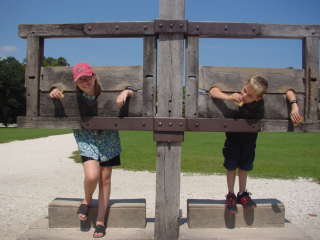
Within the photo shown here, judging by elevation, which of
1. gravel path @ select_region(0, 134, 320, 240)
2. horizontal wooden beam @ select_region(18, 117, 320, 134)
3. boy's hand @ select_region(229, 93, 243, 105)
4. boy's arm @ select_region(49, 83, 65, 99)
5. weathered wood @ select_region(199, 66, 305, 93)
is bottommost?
gravel path @ select_region(0, 134, 320, 240)

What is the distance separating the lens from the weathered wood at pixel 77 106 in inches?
139

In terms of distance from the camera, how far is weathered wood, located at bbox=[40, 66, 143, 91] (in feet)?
11.5

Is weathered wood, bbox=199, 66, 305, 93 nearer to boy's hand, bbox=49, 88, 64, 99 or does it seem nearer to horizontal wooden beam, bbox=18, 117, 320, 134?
horizontal wooden beam, bbox=18, 117, 320, 134

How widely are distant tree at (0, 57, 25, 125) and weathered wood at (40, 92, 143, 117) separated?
50391 mm

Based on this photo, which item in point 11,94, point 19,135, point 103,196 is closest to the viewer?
point 103,196

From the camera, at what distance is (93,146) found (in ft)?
12.1

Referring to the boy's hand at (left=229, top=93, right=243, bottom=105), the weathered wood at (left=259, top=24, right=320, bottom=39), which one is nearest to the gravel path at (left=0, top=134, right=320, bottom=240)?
the boy's hand at (left=229, top=93, right=243, bottom=105)

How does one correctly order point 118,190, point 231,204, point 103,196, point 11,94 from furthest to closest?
point 11,94, point 118,190, point 231,204, point 103,196

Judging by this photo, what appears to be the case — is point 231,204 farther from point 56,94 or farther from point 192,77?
point 56,94

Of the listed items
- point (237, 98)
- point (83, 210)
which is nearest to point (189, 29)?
point (237, 98)

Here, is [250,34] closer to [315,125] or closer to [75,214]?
[315,125]

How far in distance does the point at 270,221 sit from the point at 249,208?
0.97 ft

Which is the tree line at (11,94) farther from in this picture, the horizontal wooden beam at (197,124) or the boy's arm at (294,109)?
the boy's arm at (294,109)

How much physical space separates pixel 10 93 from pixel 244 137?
54.0m
